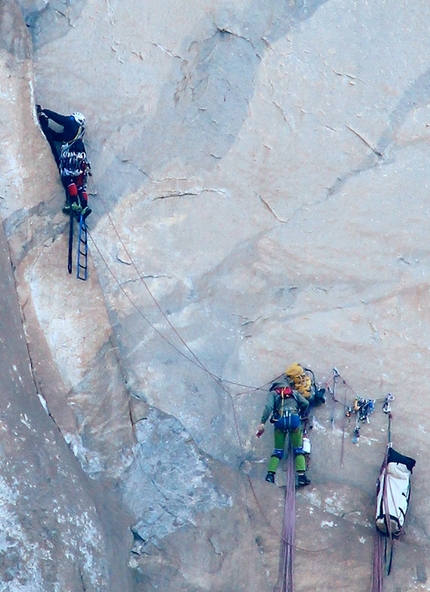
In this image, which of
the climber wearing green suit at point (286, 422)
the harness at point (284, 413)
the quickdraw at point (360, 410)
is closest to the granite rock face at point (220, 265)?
the quickdraw at point (360, 410)

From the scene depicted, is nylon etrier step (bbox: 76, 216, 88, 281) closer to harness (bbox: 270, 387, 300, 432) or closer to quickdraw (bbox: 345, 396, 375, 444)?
harness (bbox: 270, 387, 300, 432)

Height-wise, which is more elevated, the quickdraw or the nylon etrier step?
the nylon etrier step

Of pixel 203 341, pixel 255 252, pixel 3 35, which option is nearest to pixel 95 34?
pixel 3 35

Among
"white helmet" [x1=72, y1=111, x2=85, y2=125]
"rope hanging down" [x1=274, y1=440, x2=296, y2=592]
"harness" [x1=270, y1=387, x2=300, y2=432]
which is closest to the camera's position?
"rope hanging down" [x1=274, y1=440, x2=296, y2=592]

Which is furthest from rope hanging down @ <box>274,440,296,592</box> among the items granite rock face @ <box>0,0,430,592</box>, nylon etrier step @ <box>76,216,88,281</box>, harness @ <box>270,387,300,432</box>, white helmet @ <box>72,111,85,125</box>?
white helmet @ <box>72,111,85,125</box>

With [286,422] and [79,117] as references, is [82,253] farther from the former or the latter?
[286,422]
